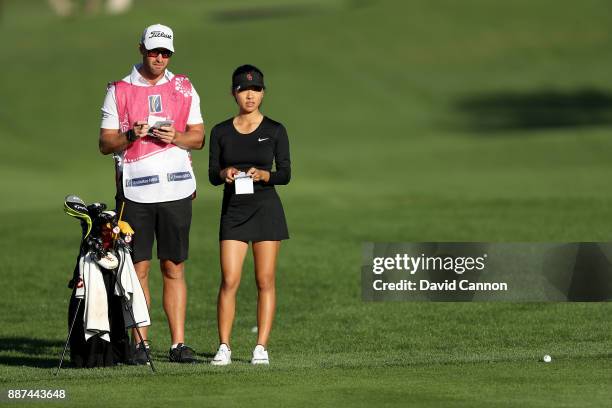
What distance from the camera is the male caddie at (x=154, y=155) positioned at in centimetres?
1206

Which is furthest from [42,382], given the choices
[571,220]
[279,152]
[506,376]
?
[571,220]

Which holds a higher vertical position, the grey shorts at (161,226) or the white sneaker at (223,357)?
the grey shorts at (161,226)

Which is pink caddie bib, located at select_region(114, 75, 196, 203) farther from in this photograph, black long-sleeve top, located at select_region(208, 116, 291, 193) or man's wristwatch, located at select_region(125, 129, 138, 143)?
black long-sleeve top, located at select_region(208, 116, 291, 193)

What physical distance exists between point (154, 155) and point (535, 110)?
136 ft

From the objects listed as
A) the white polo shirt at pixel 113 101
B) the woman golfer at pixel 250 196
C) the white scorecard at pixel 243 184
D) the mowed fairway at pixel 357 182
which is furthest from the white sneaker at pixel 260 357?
the white polo shirt at pixel 113 101

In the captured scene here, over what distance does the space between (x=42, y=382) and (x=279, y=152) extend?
260 cm

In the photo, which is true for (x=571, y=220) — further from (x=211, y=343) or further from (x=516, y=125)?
(x=516, y=125)

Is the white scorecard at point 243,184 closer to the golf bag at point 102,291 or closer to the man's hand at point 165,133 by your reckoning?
the man's hand at point 165,133

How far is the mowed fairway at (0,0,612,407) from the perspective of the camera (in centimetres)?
1099

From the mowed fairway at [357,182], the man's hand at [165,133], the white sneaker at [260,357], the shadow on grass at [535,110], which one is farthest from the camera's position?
the shadow on grass at [535,110]

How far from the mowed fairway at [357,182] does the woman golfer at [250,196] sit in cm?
45

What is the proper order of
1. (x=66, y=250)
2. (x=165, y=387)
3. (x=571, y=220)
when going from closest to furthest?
(x=165, y=387) → (x=66, y=250) → (x=571, y=220)

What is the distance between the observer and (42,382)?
10875mm

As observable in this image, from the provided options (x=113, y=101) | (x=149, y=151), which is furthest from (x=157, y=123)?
(x=113, y=101)
